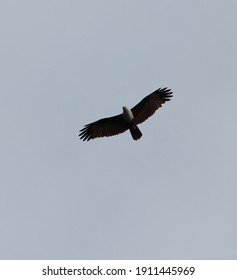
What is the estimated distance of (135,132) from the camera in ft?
140

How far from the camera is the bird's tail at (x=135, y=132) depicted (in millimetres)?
42500

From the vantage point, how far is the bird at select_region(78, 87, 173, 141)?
4275cm

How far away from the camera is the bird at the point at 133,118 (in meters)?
42.8

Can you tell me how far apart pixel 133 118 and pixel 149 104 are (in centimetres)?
92

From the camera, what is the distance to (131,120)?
4278cm

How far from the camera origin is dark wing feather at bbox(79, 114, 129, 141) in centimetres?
4328

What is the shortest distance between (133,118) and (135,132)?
63 centimetres

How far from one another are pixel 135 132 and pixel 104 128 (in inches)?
69.6

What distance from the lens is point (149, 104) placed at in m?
→ 43.2

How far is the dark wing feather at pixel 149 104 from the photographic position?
1693 inches

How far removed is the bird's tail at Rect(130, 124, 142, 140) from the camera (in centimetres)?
4250
